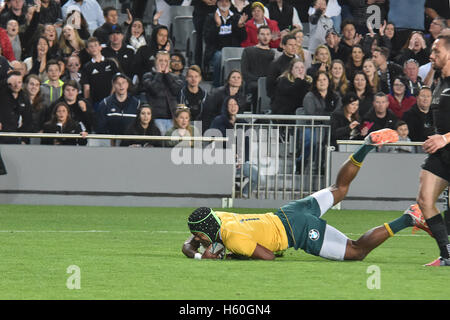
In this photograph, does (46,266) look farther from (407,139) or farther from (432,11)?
(432,11)

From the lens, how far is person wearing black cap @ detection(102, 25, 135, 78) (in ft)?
67.5

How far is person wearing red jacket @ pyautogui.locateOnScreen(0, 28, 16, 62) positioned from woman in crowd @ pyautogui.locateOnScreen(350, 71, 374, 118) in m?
7.13

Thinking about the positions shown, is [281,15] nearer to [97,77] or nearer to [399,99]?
[399,99]

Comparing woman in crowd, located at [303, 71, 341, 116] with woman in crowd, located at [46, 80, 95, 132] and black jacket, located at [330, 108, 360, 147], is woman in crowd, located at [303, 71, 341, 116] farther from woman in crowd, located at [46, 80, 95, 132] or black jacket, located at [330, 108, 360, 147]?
woman in crowd, located at [46, 80, 95, 132]

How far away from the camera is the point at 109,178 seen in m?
18.6

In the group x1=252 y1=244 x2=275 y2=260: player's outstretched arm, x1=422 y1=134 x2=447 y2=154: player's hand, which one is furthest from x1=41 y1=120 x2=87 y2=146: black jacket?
x1=422 y1=134 x2=447 y2=154: player's hand

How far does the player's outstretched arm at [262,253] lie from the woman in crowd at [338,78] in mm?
9688

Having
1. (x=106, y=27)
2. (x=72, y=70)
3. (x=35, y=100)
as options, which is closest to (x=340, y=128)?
(x=72, y=70)

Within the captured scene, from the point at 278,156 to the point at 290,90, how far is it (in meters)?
1.51

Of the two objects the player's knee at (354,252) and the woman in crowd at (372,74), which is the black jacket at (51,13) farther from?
the player's knee at (354,252)

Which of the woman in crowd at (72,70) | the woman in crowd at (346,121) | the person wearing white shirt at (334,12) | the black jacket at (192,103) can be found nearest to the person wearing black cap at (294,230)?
the woman in crowd at (346,121)

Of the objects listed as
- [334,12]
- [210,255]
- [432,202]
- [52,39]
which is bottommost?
[210,255]
